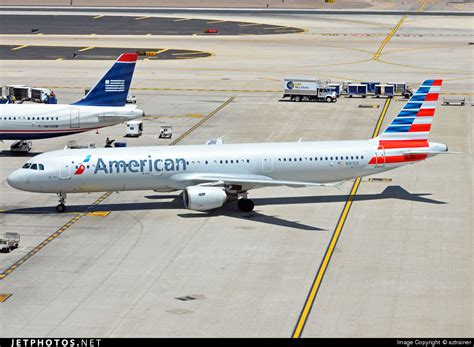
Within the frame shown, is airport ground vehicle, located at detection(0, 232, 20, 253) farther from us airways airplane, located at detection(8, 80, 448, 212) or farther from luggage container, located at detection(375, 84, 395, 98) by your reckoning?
luggage container, located at detection(375, 84, 395, 98)

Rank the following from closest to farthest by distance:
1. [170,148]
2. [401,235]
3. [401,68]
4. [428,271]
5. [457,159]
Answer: [428,271] < [401,235] < [170,148] < [457,159] < [401,68]

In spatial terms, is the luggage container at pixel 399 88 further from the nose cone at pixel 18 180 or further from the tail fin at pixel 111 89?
the nose cone at pixel 18 180

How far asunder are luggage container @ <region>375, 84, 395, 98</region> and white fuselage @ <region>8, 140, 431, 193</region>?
157 feet

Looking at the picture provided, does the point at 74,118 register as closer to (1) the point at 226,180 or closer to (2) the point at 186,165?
(2) the point at 186,165

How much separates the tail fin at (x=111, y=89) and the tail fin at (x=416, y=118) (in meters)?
26.4

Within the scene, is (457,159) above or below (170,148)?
below

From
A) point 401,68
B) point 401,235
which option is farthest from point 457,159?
point 401,68

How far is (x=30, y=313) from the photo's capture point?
45469 millimetres

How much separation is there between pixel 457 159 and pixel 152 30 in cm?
10583

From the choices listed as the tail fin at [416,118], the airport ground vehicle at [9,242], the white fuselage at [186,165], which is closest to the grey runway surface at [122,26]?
the tail fin at [416,118]

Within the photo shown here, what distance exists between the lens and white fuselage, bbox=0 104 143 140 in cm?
8131

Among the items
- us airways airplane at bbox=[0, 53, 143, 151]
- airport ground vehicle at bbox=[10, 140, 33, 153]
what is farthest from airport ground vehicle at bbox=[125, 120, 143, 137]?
airport ground vehicle at bbox=[10, 140, 33, 153]

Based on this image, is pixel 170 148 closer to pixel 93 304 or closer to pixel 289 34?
pixel 93 304

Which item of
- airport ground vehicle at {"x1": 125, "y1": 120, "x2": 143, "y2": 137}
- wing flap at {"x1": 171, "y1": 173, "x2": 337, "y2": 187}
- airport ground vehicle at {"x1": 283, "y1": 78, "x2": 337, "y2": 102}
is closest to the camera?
wing flap at {"x1": 171, "y1": 173, "x2": 337, "y2": 187}
